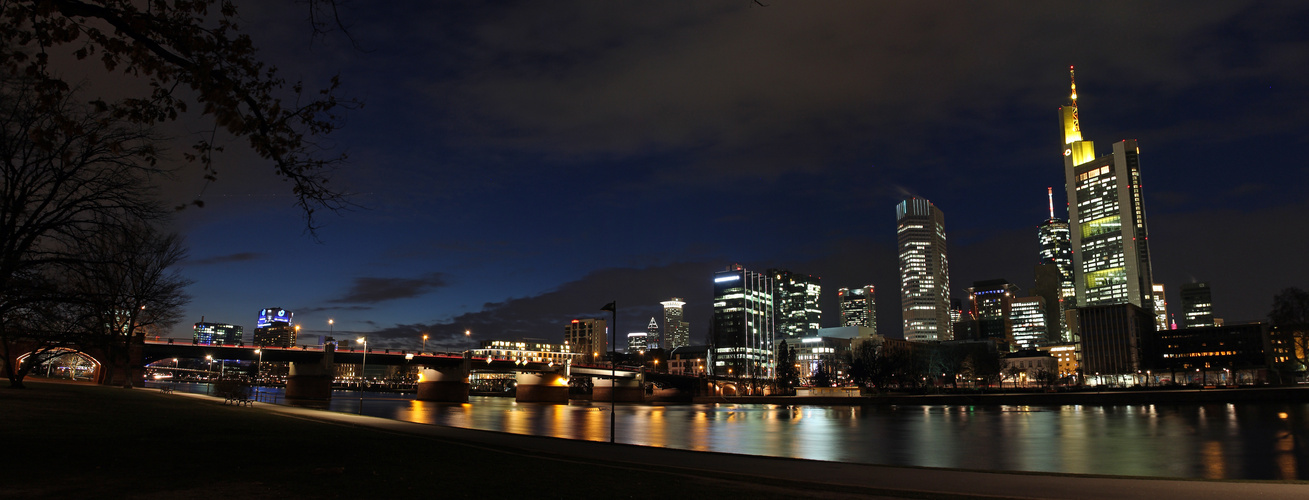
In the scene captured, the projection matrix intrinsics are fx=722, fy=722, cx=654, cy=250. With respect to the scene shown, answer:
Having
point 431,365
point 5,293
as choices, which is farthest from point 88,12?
point 431,365

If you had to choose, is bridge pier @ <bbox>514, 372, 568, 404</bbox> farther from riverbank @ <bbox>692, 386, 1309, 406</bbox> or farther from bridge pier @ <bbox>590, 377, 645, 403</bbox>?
riverbank @ <bbox>692, 386, 1309, 406</bbox>

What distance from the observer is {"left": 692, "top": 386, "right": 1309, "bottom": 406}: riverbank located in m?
111

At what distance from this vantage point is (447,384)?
14450 cm

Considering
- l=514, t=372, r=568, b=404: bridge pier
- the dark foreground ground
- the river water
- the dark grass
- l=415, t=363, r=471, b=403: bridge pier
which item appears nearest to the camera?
the dark grass

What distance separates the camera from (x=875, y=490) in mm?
15320

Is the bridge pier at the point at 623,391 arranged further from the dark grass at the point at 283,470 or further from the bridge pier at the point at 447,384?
the dark grass at the point at 283,470

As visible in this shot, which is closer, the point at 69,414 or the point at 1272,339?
the point at 69,414

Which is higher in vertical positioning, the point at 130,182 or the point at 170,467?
the point at 130,182

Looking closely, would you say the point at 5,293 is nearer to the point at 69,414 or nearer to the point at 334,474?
the point at 334,474

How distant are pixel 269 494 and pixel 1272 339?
757 ft

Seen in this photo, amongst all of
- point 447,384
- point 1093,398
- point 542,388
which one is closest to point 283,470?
point 447,384

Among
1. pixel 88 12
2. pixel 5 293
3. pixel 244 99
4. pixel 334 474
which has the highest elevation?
pixel 88 12

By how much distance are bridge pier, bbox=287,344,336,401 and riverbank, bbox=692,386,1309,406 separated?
280ft

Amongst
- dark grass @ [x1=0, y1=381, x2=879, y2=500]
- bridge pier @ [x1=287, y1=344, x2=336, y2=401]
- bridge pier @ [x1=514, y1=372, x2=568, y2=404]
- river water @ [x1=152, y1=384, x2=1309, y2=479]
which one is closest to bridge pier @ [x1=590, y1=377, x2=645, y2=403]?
bridge pier @ [x1=514, y1=372, x2=568, y2=404]
